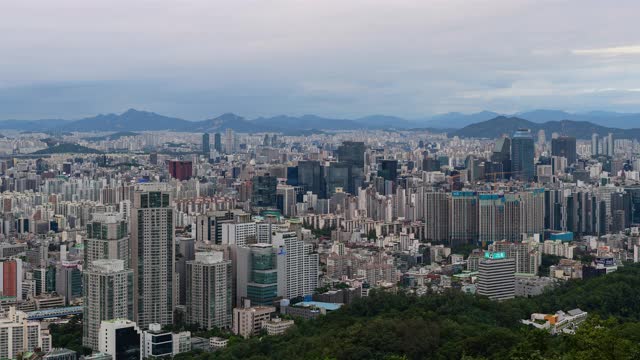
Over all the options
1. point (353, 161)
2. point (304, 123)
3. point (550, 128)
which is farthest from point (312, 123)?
point (353, 161)

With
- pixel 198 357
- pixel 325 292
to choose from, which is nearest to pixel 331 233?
pixel 325 292

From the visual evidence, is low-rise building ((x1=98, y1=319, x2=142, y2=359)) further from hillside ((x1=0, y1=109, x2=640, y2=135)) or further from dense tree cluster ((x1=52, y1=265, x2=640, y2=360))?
hillside ((x1=0, y1=109, x2=640, y2=135))

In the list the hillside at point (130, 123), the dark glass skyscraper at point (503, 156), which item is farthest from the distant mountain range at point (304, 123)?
the dark glass skyscraper at point (503, 156)

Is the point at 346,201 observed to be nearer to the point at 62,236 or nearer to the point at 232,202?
the point at 232,202

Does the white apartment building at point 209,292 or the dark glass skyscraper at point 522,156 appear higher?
the dark glass skyscraper at point 522,156

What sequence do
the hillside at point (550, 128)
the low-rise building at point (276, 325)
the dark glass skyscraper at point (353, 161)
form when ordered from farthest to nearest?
the hillside at point (550, 128) → the dark glass skyscraper at point (353, 161) → the low-rise building at point (276, 325)

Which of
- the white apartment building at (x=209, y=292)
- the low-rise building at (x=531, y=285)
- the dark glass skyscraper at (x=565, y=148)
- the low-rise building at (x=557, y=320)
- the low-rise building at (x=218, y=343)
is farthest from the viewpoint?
the dark glass skyscraper at (x=565, y=148)

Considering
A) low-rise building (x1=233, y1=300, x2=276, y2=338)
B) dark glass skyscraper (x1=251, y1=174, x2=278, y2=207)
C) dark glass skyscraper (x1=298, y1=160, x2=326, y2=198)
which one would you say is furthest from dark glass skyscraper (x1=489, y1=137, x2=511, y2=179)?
low-rise building (x1=233, y1=300, x2=276, y2=338)

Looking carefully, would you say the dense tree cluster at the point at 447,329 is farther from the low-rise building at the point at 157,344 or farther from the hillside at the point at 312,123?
the hillside at the point at 312,123
